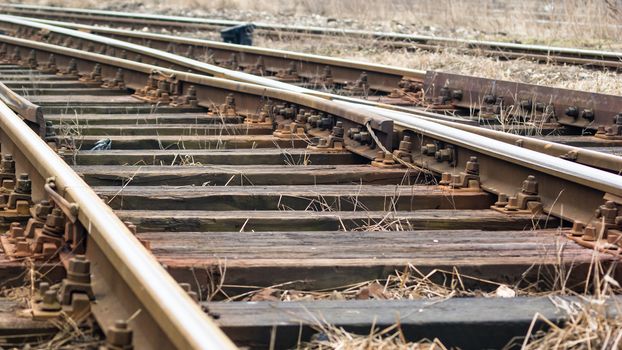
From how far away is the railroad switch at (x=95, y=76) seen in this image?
31.0 feet

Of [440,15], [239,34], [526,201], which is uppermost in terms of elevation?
[440,15]

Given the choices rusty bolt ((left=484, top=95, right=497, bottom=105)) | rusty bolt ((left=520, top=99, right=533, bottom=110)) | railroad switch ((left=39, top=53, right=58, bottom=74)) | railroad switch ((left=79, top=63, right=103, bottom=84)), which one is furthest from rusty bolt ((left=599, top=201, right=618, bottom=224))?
railroad switch ((left=39, top=53, right=58, bottom=74))

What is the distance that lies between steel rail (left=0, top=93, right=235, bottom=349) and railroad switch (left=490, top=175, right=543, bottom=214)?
6.09 feet

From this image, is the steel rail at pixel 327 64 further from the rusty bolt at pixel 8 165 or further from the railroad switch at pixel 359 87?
the rusty bolt at pixel 8 165

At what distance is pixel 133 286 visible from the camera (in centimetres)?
297

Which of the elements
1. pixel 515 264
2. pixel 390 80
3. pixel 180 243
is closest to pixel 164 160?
pixel 180 243

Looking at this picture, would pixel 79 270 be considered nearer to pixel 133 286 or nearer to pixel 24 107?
pixel 133 286

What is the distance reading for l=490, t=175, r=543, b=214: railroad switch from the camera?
15.2ft

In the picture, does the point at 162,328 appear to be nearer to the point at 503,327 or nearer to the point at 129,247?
the point at 129,247

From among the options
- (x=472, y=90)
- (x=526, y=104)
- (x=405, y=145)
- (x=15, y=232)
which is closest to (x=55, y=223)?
(x=15, y=232)

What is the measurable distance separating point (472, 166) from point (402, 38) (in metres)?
9.44

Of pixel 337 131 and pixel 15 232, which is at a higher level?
pixel 337 131

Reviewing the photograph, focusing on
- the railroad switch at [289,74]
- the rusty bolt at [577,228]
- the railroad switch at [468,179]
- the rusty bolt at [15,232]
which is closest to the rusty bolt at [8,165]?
the rusty bolt at [15,232]

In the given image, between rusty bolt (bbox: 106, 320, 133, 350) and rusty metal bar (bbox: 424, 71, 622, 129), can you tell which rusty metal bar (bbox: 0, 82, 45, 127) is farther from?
rusty metal bar (bbox: 424, 71, 622, 129)
